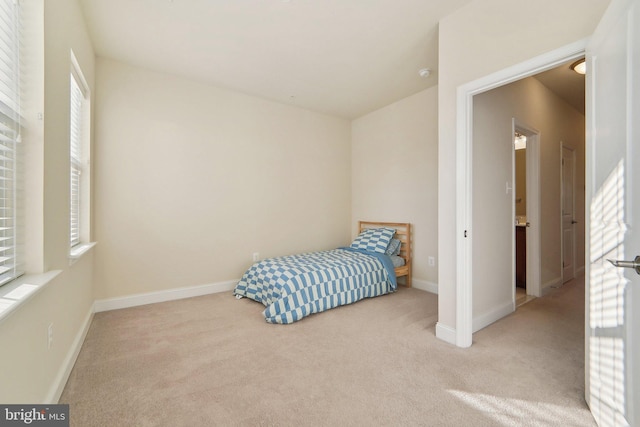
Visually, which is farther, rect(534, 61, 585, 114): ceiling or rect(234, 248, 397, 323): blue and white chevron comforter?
rect(534, 61, 585, 114): ceiling

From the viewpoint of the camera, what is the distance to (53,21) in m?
1.60

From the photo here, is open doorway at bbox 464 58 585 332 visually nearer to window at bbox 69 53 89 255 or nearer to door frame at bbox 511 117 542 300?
→ door frame at bbox 511 117 542 300

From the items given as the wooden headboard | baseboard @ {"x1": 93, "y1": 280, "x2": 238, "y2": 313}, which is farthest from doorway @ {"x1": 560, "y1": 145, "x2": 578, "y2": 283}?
baseboard @ {"x1": 93, "y1": 280, "x2": 238, "y2": 313}

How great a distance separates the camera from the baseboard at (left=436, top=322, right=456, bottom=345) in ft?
7.40

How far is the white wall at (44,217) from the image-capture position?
1.16 metres

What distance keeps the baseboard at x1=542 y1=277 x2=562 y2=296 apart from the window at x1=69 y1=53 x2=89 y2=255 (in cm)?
510

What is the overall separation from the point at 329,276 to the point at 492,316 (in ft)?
5.28

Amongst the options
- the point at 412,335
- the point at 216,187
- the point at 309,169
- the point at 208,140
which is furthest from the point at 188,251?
the point at 412,335

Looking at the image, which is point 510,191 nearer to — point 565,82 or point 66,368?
point 565,82

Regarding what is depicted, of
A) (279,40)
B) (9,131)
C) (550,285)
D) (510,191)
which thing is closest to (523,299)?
(550,285)

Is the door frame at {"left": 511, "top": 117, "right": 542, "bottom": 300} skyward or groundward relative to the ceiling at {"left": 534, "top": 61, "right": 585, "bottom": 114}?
groundward

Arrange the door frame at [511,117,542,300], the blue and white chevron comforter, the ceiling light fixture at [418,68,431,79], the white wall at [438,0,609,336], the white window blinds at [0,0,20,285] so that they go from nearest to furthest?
1. the white window blinds at [0,0,20,285]
2. the white wall at [438,0,609,336]
3. the blue and white chevron comforter
4. the ceiling light fixture at [418,68,431,79]
5. the door frame at [511,117,542,300]

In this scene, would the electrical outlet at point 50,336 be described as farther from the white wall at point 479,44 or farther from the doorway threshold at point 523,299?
the doorway threshold at point 523,299

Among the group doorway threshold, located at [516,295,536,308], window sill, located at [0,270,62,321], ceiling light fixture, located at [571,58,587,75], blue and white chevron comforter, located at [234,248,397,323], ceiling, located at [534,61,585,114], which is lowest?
doorway threshold, located at [516,295,536,308]
